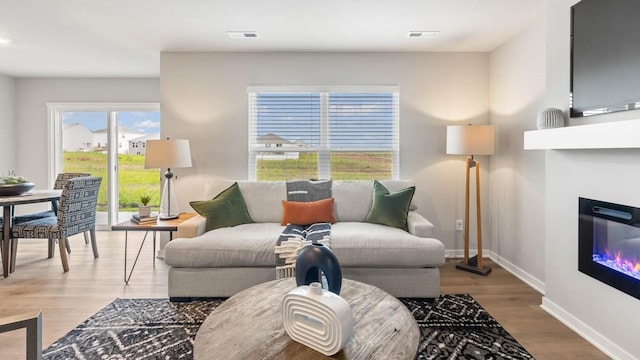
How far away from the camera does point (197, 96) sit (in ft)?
12.8

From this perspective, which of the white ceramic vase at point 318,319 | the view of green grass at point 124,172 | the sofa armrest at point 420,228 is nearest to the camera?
the white ceramic vase at point 318,319

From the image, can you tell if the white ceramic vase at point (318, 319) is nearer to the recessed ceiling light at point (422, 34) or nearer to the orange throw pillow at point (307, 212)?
the orange throw pillow at point (307, 212)

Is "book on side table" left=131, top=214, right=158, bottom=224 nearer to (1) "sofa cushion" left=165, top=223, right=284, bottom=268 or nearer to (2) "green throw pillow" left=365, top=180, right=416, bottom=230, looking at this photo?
(1) "sofa cushion" left=165, top=223, right=284, bottom=268

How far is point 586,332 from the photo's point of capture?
216cm

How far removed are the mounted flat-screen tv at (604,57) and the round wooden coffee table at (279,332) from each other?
5.59ft

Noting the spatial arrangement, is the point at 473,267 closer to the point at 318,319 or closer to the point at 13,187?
the point at 318,319

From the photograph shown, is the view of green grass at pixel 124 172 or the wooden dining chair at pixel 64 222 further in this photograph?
the view of green grass at pixel 124 172

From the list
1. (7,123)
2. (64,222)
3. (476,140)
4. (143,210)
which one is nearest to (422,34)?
(476,140)

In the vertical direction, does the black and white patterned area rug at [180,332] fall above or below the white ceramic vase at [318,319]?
below

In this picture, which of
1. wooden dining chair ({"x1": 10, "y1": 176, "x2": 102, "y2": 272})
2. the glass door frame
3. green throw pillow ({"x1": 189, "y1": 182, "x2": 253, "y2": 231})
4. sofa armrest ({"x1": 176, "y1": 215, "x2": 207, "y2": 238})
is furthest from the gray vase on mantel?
the glass door frame

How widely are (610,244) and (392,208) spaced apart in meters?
1.56

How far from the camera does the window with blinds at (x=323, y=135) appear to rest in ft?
13.0

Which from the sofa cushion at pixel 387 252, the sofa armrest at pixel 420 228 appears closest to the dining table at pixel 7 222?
the sofa cushion at pixel 387 252

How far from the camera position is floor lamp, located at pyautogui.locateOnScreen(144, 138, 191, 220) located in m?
3.34
